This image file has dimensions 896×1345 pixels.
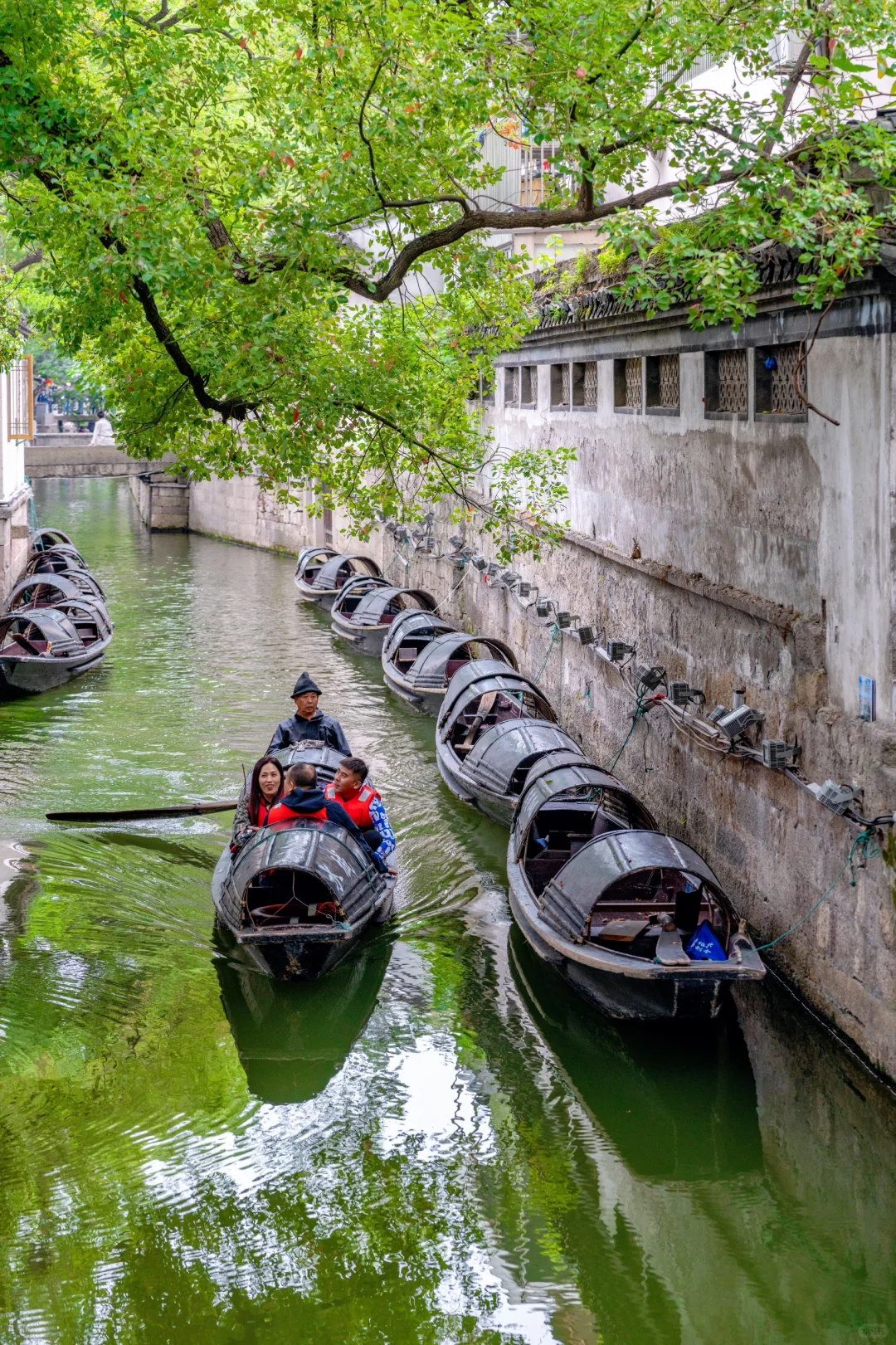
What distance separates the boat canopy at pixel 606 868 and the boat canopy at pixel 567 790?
46.5 inches

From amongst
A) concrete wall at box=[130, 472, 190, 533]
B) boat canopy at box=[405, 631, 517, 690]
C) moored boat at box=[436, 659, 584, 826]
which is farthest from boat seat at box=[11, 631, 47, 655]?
concrete wall at box=[130, 472, 190, 533]

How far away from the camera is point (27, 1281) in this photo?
23.0 feet

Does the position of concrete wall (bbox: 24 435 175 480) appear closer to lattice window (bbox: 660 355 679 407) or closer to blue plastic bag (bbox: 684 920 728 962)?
lattice window (bbox: 660 355 679 407)

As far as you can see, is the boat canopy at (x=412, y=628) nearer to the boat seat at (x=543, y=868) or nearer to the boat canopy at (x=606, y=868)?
the boat seat at (x=543, y=868)

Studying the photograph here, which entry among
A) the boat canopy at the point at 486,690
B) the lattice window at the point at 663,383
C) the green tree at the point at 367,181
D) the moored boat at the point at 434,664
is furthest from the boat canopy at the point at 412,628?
the lattice window at the point at 663,383

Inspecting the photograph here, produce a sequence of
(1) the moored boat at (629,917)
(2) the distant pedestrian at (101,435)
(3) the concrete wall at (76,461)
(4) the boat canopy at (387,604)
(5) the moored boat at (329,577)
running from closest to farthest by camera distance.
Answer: (1) the moored boat at (629,917), (4) the boat canopy at (387,604), (5) the moored boat at (329,577), (3) the concrete wall at (76,461), (2) the distant pedestrian at (101,435)

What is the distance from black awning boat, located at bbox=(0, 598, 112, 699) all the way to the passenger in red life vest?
32.6 feet

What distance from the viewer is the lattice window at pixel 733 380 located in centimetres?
1070

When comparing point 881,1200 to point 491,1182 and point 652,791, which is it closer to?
point 491,1182

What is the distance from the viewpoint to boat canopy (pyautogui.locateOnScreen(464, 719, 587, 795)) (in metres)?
13.6

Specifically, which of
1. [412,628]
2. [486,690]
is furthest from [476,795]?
[412,628]

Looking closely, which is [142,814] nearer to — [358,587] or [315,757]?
[315,757]

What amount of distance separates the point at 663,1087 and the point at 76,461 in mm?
39898

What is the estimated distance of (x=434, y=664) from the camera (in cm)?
1850
